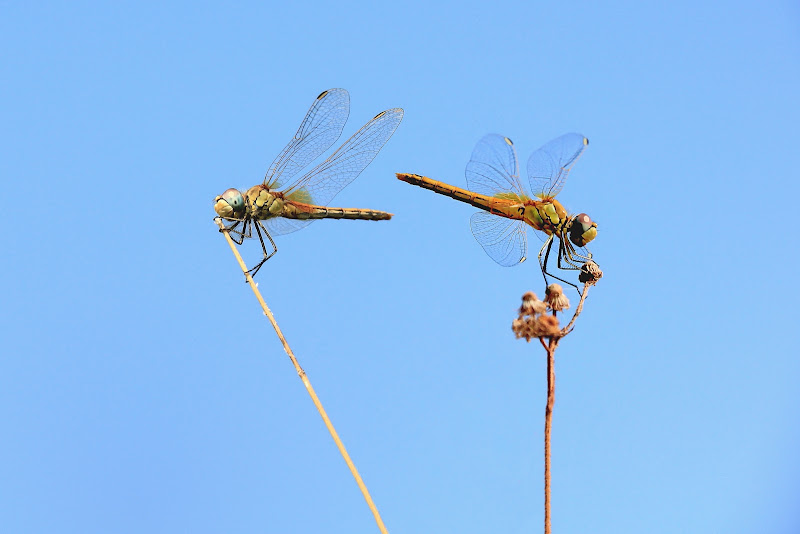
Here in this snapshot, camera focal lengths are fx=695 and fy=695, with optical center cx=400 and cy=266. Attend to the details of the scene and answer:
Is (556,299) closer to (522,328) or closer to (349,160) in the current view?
(522,328)

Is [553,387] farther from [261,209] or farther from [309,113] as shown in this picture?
[309,113]

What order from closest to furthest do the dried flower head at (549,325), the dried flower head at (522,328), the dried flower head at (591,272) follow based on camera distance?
1. the dried flower head at (549,325)
2. the dried flower head at (522,328)
3. the dried flower head at (591,272)

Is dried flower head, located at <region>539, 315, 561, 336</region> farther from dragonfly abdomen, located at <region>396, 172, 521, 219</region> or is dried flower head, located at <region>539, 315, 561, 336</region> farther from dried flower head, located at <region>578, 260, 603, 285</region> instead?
dragonfly abdomen, located at <region>396, 172, 521, 219</region>

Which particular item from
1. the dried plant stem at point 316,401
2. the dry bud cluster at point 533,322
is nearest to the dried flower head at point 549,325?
the dry bud cluster at point 533,322

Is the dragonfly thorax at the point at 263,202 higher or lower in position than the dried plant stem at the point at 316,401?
higher

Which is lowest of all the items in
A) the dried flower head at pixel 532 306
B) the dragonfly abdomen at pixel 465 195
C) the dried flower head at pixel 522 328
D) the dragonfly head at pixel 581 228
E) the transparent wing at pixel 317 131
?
the dried flower head at pixel 522 328

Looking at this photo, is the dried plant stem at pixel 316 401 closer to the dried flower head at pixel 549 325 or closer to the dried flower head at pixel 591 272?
the dried flower head at pixel 549 325

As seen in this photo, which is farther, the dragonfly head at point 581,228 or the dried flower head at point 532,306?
the dragonfly head at point 581,228
